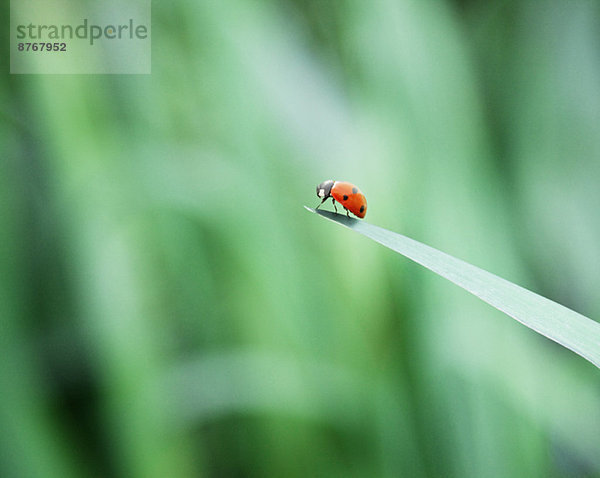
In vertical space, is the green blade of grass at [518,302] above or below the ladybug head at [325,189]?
below

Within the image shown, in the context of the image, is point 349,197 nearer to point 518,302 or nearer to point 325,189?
point 325,189

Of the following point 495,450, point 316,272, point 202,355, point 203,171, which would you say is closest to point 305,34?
point 203,171

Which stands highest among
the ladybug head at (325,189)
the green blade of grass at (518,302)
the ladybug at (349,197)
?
the ladybug head at (325,189)

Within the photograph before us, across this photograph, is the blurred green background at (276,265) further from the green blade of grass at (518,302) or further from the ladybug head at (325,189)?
the green blade of grass at (518,302)

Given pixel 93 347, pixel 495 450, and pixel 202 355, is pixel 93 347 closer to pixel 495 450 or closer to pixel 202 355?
pixel 202 355

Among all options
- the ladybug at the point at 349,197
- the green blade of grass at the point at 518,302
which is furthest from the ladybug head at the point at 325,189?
the green blade of grass at the point at 518,302

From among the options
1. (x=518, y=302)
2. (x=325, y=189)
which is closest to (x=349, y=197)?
(x=325, y=189)

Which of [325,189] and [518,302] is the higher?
[325,189]
